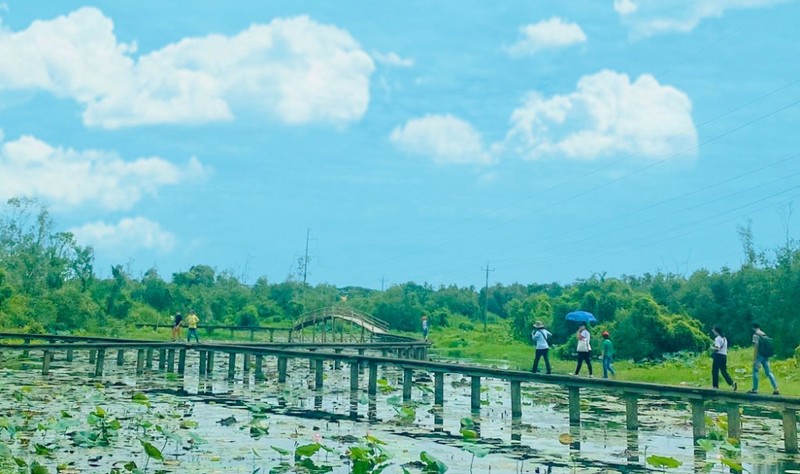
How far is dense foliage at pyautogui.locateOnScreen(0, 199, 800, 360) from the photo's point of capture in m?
45.2

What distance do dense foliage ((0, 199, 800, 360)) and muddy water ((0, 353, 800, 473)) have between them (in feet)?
56.0

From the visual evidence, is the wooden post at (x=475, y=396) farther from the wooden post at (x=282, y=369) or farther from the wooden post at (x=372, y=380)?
the wooden post at (x=282, y=369)

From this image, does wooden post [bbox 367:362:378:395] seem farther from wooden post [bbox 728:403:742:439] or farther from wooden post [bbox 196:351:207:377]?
wooden post [bbox 728:403:742:439]

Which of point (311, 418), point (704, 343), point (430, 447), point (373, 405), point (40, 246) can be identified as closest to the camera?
point (430, 447)

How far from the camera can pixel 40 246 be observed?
73438 millimetres

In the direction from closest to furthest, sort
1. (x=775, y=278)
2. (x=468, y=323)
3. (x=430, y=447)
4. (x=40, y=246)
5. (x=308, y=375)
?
(x=430, y=447) < (x=308, y=375) < (x=775, y=278) < (x=40, y=246) < (x=468, y=323)

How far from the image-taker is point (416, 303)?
8300 cm

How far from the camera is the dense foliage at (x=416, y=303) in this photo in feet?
148

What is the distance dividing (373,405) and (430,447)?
26.4ft

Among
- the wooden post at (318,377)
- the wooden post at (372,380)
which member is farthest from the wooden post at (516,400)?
the wooden post at (318,377)

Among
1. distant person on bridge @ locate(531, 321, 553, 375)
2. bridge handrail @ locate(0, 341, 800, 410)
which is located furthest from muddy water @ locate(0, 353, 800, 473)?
distant person on bridge @ locate(531, 321, 553, 375)

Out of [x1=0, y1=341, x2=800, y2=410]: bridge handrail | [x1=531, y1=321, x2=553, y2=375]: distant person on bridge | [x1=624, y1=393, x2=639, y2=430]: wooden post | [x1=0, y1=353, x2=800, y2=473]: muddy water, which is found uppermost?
[x1=531, y1=321, x2=553, y2=375]: distant person on bridge

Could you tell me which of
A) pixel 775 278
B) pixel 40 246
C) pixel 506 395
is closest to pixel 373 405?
pixel 506 395

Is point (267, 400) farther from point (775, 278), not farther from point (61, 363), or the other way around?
point (775, 278)
